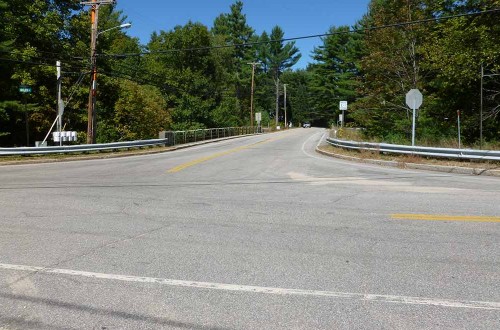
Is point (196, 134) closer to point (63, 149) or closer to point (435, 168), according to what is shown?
point (63, 149)

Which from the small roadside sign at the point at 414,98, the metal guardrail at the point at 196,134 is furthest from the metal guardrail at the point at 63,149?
the small roadside sign at the point at 414,98

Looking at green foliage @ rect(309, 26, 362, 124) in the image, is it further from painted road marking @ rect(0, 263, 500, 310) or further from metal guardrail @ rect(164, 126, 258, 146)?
painted road marking @ rect(0, 263, 500, 310)

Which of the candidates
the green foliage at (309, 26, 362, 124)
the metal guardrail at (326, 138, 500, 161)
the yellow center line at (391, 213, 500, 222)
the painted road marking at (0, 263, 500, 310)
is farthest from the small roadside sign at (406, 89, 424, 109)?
the green foliage at (309, 26, 362, 124)

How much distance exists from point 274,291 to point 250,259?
3.29 feet

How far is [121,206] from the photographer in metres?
8.54

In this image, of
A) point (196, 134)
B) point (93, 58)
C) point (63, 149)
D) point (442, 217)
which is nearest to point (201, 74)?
point (196, 134)

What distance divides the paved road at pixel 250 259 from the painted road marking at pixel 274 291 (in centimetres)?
2

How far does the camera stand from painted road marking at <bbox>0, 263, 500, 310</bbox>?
395 centimetres

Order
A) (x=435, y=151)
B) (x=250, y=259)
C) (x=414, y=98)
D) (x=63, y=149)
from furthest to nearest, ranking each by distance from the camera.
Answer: (x=63, y=149)
(x=414, y=98)
(x=435, y=151)
(x=250, y=259)

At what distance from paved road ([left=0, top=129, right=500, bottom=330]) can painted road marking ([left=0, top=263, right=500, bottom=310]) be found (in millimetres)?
19

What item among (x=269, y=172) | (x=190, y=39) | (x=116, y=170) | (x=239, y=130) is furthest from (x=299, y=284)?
(x=190, y=39)

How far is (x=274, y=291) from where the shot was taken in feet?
13.9

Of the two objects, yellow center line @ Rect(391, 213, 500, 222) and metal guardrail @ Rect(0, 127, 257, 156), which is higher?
metal guardrail @ Rect(0, 127, 257, 156)

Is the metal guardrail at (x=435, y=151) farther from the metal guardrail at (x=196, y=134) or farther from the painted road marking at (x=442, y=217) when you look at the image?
the metal guardrail at (x=196, y=134)
